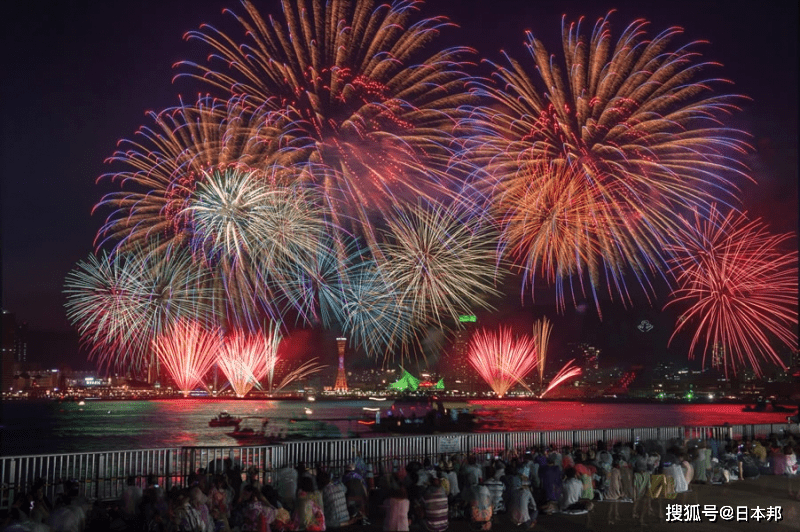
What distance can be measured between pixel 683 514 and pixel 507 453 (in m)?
9.79

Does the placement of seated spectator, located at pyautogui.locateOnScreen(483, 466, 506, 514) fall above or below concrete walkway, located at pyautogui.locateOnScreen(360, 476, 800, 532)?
above

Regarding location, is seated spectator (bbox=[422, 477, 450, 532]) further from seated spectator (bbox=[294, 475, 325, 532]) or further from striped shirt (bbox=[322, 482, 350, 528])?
striped shirt (bbox=[322, 482, 350, 528])

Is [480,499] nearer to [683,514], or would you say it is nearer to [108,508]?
[683,514]

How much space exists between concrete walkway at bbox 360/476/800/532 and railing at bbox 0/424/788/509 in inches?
186

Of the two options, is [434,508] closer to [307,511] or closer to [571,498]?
[307,511]

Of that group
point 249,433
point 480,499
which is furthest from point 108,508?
point 249,433

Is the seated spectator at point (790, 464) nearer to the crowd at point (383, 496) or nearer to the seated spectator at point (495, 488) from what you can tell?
the crowd at point (383, 496)

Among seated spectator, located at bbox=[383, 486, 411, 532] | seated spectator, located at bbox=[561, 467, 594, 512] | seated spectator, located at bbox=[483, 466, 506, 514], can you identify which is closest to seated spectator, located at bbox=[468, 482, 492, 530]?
seated spectator, located at bbox=[483, 466, 506, 514]

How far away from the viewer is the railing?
17.0 meters

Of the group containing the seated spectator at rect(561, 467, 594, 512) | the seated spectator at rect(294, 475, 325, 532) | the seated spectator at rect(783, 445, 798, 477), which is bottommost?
the seated spectator at rect(783, 445, 798, 477)

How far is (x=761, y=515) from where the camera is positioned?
1538 cm

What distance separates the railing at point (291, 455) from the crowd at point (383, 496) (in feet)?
2.08

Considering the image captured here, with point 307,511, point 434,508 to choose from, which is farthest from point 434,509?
point 307,511

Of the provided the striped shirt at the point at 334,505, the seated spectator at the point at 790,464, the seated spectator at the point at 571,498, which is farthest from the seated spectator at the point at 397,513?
the seated spectator at the point at 790,464
